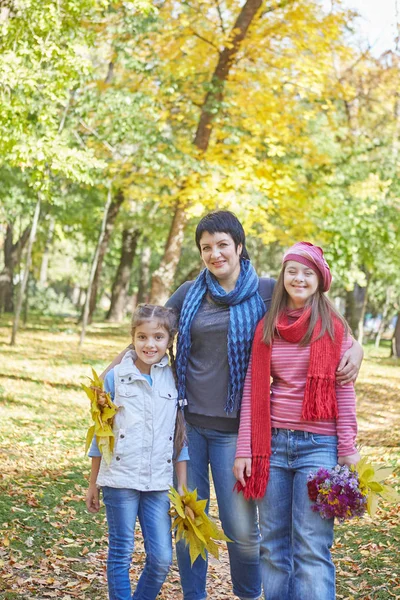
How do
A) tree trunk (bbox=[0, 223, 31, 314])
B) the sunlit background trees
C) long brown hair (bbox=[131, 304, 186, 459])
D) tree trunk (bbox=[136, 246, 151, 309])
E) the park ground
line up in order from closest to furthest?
long brown hair (bbox=[131, 304, 186, 459])
the park ground
the sunlit background trees
tree trunk (bbox=[0, 223, 31, 314])
tree trunk (bbox=[136, 246, 151, 309])

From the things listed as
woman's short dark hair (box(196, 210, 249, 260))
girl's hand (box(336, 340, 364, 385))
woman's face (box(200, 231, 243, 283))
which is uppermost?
woman's short dark hair (box(196, 210, 249, 260))

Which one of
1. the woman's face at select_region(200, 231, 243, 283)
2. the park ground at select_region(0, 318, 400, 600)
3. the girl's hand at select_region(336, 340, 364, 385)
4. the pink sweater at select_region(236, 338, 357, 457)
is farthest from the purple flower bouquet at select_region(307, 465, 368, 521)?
the park ground at select_region(0, 318, 400, 600)

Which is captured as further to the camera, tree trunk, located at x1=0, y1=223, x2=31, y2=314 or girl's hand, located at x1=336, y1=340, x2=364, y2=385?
tree trunk, located at x1=0, y1=223, x2=31, y2=314

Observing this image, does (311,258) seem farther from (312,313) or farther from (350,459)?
(350,459)

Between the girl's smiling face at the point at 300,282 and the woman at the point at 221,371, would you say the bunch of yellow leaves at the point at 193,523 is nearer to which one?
the woman at the point at 221,371

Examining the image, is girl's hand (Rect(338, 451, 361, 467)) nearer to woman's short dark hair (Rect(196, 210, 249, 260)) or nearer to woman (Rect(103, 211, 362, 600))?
woman (Rect(103, 211, 362, 600))

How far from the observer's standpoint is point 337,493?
10.2 feet

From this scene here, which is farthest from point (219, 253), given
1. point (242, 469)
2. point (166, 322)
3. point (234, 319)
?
point (242, 469)

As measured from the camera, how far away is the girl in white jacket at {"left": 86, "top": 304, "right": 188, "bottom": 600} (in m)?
3.48

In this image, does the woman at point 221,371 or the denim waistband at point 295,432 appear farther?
the woman at point 221,371

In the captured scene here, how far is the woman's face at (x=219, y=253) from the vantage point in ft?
12.0

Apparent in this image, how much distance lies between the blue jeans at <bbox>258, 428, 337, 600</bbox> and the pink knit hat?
0.73 metres

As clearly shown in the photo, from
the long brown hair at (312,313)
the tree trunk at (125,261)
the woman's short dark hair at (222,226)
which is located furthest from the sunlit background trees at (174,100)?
the tree trunk at (125,261)

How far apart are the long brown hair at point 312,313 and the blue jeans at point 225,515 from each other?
62cm
